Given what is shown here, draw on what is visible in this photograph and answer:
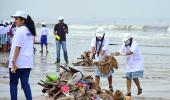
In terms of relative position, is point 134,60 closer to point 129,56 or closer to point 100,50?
point 129,56

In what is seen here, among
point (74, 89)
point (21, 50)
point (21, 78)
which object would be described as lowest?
point (74, 89)

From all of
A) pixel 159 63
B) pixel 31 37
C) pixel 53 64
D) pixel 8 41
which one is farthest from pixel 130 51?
pixel 8 41

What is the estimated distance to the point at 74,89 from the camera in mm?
11625

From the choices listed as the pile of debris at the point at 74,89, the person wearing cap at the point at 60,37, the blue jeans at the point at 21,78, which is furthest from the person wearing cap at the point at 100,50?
the person wearing cap at the point at 60,37

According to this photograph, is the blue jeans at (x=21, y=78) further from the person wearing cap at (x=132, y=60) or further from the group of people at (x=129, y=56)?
the person wearing cap at (x=132, y=60)

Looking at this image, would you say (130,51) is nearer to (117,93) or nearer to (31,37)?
(117,93)

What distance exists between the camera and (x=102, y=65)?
13.5m

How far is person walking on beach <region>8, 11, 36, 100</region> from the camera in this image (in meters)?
10.4

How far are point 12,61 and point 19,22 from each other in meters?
0.76

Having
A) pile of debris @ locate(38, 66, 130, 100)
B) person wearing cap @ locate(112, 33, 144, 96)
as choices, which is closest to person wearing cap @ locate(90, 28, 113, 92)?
person wearing cap @ locate(112, 33, 144, 96)

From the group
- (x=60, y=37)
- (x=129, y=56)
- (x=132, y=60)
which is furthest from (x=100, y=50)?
(x=60, y=37)

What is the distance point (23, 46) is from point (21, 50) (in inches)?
3.3

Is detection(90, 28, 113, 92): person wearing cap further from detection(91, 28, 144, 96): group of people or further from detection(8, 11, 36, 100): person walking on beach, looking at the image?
detection(8, 11, 36, 100): person walking on beach

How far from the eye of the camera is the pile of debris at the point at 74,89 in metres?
11.3
